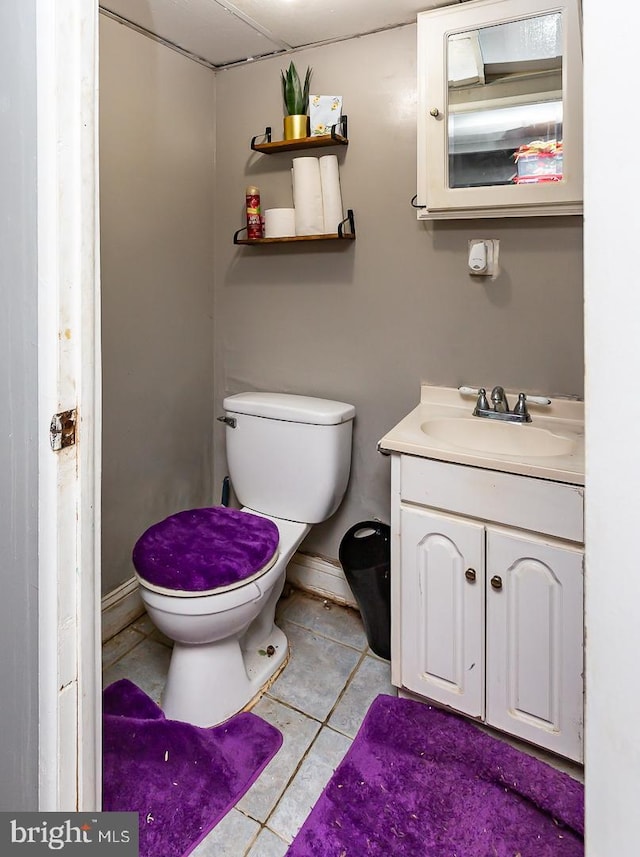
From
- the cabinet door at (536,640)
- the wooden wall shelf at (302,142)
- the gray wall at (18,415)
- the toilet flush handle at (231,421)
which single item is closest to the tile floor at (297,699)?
the cabinet door at (536,640)

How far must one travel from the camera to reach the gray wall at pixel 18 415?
75 cm

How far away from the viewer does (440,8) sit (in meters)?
1.53

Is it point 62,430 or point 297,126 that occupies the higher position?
point 297,126

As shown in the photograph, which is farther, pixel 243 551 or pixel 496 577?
pixel 243 551

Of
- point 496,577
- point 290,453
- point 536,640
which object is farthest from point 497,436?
point 290,453

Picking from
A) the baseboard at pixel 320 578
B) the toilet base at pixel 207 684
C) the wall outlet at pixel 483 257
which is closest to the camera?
the toilet base at pixel 207 684

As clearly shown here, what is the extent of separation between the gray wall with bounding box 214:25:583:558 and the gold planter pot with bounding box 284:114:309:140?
0.10m

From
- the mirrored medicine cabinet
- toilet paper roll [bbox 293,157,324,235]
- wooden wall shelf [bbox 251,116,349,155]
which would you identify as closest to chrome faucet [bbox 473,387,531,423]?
the mirrored medicine cabinet

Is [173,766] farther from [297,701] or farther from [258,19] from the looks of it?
[258,19]

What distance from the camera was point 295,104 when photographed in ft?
5.90

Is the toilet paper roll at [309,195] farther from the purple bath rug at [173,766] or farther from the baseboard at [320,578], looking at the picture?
the purple bath rug at [173,766]

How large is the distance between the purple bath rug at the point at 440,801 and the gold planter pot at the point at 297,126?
188cm

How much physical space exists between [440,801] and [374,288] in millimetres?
1497

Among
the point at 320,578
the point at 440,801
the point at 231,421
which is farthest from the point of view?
the point at 320,578
